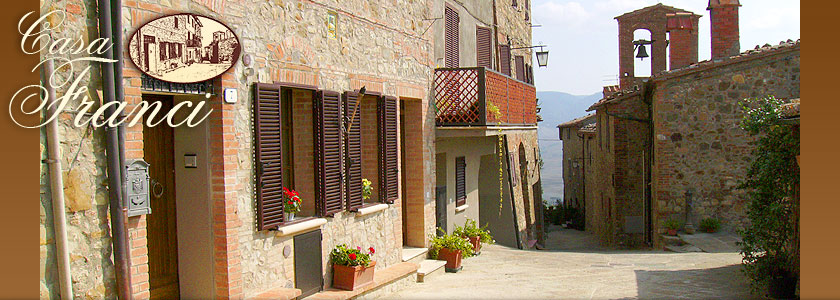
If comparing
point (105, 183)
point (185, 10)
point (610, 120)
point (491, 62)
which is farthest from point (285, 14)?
point (610, 120)

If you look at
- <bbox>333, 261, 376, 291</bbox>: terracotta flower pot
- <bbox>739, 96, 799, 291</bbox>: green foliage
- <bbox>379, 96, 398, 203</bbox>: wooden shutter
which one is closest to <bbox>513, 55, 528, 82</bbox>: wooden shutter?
<bbox>379, 96, 398, 203</bbox>: wooden shutter

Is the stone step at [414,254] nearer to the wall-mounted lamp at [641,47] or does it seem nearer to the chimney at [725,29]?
the chimney at [725,29]

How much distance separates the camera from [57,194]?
4.74 m

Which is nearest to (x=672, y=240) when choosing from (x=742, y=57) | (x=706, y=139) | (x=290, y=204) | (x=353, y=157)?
(x=706, y=139)

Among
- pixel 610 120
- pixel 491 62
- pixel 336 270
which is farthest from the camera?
pixel 610 120

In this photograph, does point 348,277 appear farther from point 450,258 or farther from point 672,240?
point 672,240

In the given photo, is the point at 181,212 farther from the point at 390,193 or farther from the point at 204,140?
the point at 390,193

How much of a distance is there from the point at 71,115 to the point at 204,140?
1.62 meters

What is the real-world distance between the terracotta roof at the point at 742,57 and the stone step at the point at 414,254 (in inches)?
281

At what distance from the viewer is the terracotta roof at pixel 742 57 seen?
1396 centimetres

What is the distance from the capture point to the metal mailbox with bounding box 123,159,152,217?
535 centimetres

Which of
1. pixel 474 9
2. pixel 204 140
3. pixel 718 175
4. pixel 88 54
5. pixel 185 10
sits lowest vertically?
pixel 718 175

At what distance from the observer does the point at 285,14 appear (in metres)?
7.38

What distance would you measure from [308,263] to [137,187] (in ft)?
9.23
